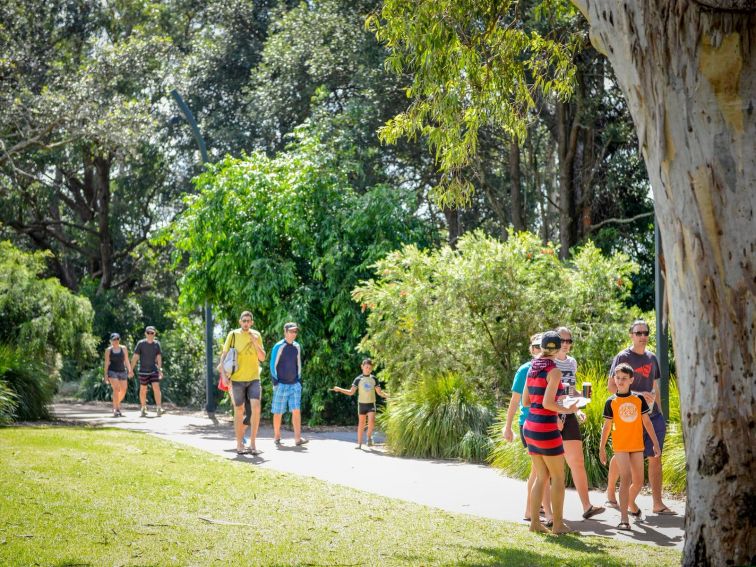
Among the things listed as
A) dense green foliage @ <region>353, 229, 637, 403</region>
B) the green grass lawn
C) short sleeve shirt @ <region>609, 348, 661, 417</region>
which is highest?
dense green foliage @ <region>353, 229, 637, 403</region>

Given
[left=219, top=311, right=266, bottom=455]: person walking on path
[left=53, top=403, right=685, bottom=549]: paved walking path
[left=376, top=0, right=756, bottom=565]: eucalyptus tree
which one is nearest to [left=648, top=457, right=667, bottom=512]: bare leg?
[left=53, top=403, right=685, bottom=549]: paved walking path

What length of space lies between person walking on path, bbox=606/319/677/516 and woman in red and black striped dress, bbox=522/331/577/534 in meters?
1.39

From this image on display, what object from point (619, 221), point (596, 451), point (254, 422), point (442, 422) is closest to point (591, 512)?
point (596, 451)

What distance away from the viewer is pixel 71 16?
3130 cm

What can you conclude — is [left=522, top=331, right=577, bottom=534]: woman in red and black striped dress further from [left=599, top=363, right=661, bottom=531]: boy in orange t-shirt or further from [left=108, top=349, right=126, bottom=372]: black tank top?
[left=108, top=349, right=126, bottom=372]: black tank top

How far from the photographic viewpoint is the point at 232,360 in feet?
45.0

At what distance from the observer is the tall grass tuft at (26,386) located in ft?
57.2

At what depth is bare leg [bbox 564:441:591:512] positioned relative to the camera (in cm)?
905

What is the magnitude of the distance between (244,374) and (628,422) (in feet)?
21.4

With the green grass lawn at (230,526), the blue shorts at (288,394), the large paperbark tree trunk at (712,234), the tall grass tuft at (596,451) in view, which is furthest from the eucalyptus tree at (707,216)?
the blue shorts at (288,394)

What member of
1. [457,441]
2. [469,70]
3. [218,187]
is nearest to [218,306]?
[218,187]

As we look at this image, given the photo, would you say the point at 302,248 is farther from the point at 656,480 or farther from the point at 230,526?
the point at 230,526

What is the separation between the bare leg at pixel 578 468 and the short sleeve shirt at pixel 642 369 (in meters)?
0.85

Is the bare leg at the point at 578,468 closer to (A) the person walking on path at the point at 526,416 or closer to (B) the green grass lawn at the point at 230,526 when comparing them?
(A) the person walking on path at the point at 526,416
